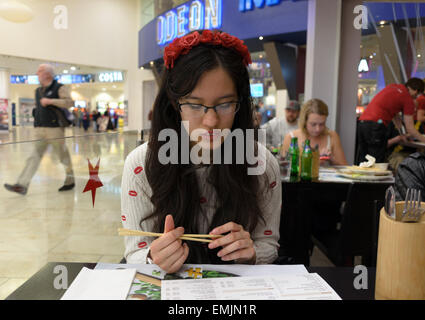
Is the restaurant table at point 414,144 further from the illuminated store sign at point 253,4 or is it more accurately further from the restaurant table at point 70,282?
the illuminated store sign at point 253,4

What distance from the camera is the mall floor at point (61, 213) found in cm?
173

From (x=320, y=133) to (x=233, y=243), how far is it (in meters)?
2.45

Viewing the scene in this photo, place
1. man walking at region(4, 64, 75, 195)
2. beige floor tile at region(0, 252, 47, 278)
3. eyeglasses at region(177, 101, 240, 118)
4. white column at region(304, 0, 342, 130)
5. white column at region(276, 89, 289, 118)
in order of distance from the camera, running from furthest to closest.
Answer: white column at region(276, 89, 289, 118), white column at region(304, 0, 342, 130), man walking at region(4, 64, 75, 195), beige floor tile at region(0, 252, 47, 278), eyeglasses at region(177, 101, 240, 118)

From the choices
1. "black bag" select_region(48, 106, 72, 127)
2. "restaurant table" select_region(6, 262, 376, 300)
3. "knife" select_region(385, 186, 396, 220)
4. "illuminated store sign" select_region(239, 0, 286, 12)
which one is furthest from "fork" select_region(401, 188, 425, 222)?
"illuminated store sign" select_region(239, 0, 286, 12)

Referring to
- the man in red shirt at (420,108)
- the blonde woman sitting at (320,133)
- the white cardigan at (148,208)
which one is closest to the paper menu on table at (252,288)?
the white cardigan at (148,208)

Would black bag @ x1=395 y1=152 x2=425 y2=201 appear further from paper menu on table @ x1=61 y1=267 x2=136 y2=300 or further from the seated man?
the seated man

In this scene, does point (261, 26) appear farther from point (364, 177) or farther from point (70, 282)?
point (70, 282)

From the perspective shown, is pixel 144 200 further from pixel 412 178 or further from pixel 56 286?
pixel 412 178

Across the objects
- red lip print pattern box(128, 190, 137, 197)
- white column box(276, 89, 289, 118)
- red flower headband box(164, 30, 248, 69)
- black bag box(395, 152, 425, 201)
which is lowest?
red lip print pattern box(128, 190, 137, 197)

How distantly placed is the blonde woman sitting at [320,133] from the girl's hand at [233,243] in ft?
7.31

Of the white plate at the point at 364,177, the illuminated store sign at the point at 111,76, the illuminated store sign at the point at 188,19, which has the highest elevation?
the illuminated store sign at the point at 188,19

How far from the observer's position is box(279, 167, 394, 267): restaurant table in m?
1.93

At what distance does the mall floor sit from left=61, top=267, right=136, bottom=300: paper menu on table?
0.79m
